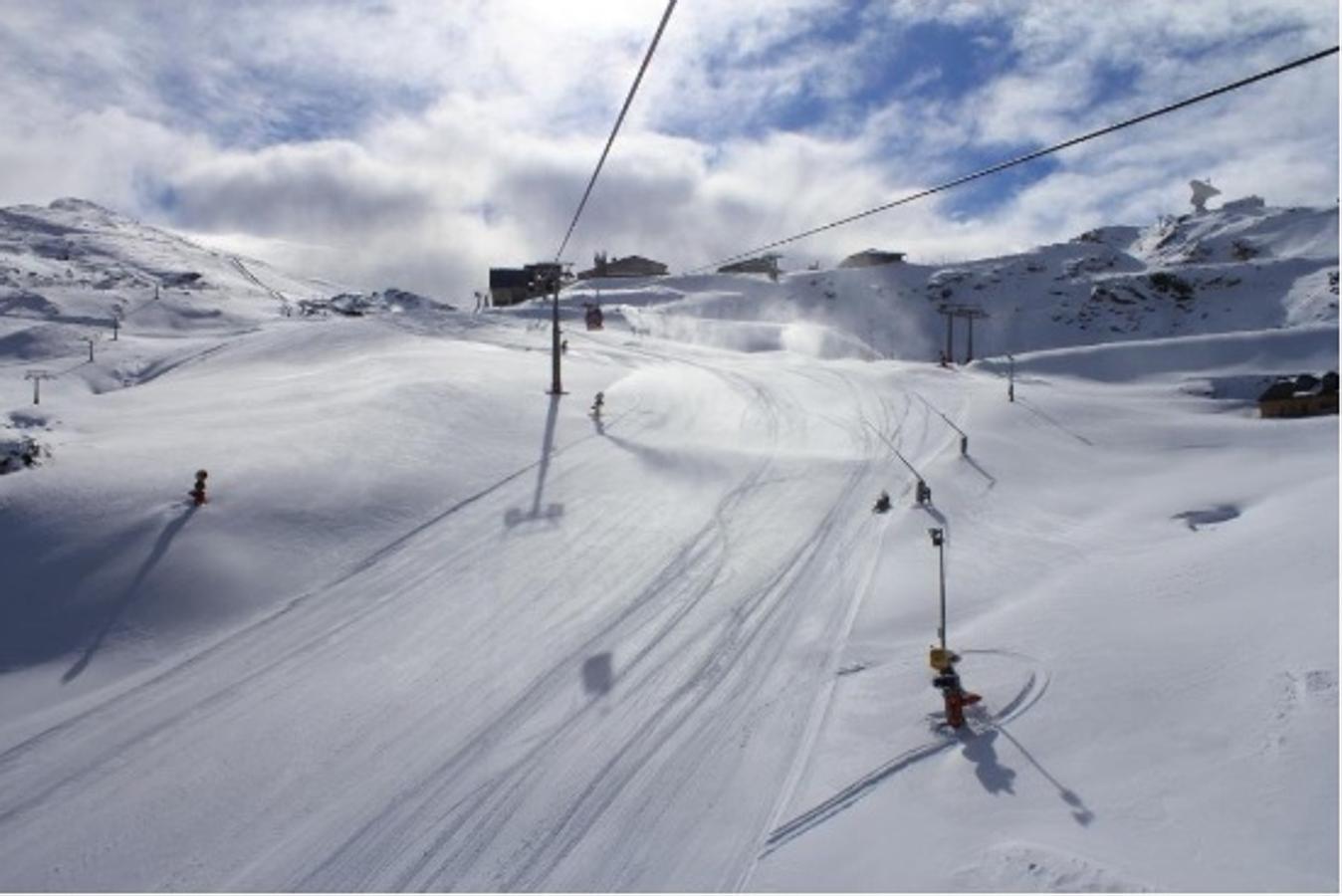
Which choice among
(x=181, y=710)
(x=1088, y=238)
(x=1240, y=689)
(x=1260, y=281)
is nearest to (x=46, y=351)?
(x=181, y=710)

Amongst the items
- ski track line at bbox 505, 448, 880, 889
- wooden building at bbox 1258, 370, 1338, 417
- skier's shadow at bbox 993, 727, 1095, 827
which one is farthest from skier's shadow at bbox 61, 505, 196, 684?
wooden building at bbox 1258, 370, 1338, 417

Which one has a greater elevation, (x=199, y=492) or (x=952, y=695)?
(x=199, y=492)

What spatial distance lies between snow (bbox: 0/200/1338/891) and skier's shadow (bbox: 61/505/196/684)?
43 mm

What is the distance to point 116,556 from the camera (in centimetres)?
1166

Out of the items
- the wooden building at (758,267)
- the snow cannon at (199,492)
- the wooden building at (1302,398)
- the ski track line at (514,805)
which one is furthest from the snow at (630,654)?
the wooden building at (758,267)

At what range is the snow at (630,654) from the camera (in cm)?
687

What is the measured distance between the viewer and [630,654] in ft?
34.6

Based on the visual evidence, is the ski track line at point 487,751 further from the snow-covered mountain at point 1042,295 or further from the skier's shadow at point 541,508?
the snow-covered mountain at point 1042,295

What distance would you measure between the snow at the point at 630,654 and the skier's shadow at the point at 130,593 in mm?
43

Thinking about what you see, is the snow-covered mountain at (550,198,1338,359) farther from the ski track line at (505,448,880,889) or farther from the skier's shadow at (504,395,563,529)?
the ski track line at (505,448,880,889)

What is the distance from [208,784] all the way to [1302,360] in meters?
56.0

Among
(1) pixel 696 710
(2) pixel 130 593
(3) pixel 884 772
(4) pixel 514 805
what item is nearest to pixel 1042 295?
(1) pixel 696 710

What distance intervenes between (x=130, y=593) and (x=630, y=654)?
6.14 m

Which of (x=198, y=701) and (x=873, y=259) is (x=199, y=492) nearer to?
(x=198, y=701)
